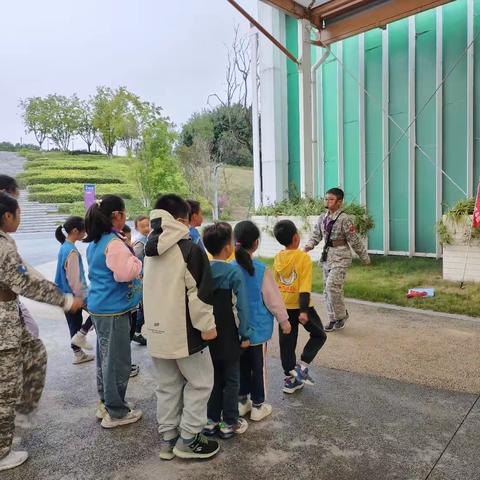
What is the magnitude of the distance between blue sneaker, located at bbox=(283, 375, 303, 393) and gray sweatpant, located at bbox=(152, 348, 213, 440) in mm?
1025

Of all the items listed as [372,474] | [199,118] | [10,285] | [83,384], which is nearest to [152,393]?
[83,384]

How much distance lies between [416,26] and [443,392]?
8.53 metres

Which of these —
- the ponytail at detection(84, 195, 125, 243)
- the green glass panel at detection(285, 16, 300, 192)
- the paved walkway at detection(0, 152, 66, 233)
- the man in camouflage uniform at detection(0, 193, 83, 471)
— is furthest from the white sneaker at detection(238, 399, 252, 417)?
the paved walkway at detection(0, 152, 66, 233)

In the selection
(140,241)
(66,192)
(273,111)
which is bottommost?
(140,241)

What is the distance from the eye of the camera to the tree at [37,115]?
4253cm

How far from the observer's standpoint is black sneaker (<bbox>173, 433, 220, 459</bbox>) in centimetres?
264

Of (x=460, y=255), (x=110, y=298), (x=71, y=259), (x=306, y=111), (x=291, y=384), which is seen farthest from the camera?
(x=306, y=111)

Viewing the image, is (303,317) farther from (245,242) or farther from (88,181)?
(88,181)

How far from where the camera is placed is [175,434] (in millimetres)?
2756

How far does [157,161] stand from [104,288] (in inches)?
694

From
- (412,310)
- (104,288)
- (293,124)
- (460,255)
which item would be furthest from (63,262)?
(293,124)

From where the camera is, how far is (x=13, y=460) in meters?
2.66

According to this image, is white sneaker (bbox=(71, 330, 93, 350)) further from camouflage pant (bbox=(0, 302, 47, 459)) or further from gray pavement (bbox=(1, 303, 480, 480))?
camouflage pant (bbox=(0, 302, 47, 459))

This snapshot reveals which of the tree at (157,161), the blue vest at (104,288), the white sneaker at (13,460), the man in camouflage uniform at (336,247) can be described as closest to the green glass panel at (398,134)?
the man in camouflage uniform at (336,247)
